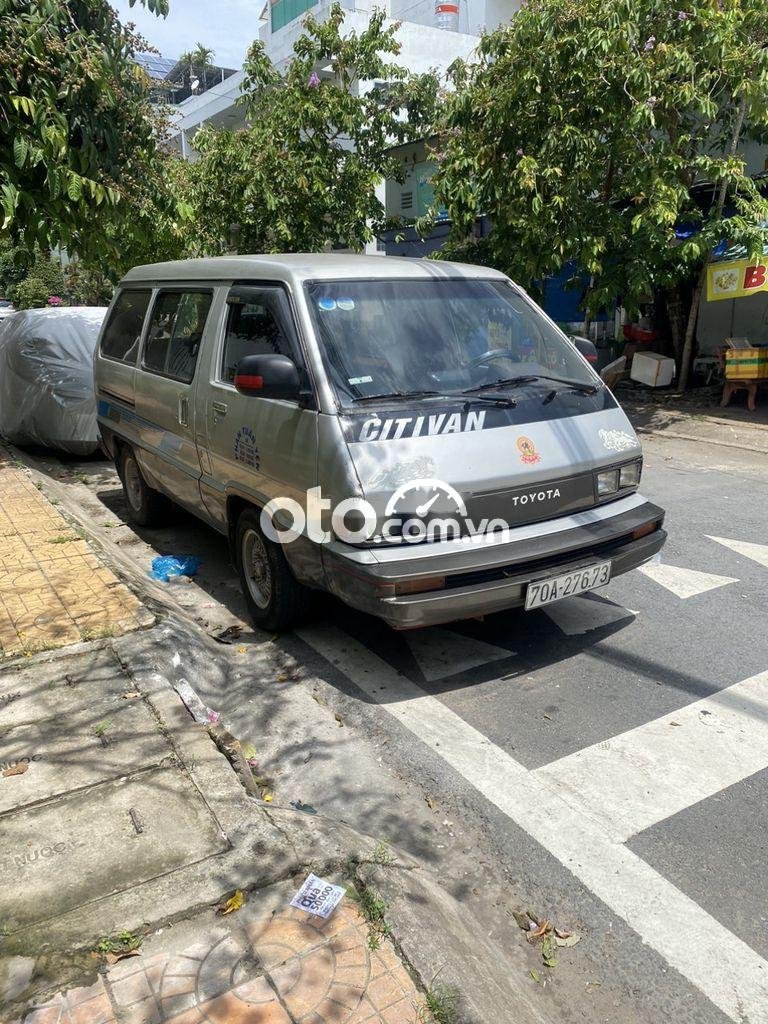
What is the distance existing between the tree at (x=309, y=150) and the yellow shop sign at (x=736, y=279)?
20.7ft

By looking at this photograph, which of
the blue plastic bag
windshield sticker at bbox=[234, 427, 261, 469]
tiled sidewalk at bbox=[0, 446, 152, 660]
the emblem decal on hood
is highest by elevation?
the emblem decal on hood

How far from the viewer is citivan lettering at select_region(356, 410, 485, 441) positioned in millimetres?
3658

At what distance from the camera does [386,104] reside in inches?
572

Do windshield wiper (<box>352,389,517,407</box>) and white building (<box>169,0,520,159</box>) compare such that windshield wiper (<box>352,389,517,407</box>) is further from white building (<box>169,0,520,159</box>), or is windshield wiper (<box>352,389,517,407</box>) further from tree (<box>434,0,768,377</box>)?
white building (<box>169,0,520,159</box>)

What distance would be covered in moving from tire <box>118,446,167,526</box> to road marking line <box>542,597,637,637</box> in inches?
133

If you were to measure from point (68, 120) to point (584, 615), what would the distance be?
19.6 feet

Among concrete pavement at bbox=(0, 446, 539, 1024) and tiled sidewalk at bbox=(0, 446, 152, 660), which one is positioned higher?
tiled sidewalk at bbox=(0, 446, 152, 660)

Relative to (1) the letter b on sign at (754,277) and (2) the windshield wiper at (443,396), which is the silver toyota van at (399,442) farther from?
(1) the letter b on sign at (754,277)

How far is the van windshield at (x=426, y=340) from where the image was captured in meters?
3.95

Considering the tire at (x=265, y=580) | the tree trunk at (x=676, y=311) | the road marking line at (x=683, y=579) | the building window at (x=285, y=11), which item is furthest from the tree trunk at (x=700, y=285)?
the building window at (x=285, y=11)

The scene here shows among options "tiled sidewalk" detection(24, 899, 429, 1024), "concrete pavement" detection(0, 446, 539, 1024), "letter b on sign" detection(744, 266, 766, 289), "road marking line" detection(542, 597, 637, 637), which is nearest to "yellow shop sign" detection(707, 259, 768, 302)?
"letter b on sign" detection(744, 266, 766, 289)

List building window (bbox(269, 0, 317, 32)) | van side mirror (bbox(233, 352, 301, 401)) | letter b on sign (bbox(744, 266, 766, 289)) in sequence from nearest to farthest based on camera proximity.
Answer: van side mirror (bbox(233, 352, 301, 401))
letter b on sign (bbox(744, 266, 766, 289))
building window (bbox(269, 0, 317, 32))

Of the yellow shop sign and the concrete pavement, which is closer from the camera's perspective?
the concrete pavement

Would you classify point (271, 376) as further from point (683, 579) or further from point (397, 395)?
point (683, 579)
